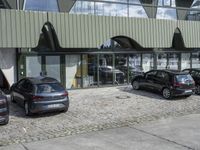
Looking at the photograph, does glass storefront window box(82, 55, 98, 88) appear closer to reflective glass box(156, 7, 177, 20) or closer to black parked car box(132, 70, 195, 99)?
black parked car box(132, 70, 195, 99)

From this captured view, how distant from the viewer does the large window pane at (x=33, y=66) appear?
58.2 ft

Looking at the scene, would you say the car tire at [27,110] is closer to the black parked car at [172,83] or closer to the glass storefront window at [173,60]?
the black parked car at [172,83]

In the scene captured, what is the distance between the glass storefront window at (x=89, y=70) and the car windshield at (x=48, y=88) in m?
6.87

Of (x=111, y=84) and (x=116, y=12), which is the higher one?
(x=116, y=12)

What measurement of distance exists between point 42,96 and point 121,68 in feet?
32.2

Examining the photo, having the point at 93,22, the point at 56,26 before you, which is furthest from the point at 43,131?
the point at 93,22

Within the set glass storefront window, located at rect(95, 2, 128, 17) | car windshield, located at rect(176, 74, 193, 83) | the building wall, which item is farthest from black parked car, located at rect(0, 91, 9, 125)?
glass storefront window, located at rect(95, 2, 128, 17)

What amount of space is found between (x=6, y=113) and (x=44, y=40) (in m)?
8.06

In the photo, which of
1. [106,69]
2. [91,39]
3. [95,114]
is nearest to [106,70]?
[106,69]

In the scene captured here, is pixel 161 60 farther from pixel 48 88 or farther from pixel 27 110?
pixel 27 110

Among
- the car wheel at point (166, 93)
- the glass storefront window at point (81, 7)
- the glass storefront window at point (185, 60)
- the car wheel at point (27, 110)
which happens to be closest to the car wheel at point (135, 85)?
the car wheel at point (166, 93)

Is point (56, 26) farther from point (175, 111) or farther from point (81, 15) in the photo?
point (175, 111)

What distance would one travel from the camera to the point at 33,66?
17.9m

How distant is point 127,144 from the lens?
902cm
